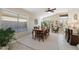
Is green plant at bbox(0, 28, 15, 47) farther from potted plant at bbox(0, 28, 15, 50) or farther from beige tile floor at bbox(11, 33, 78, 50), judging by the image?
beige tile floor at bbox(11, 33, 78, 50)

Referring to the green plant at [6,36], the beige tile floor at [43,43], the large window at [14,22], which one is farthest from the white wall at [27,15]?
the green plant at [6,36]

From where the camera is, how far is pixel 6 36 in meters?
2.33

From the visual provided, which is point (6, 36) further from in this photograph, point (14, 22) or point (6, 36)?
point (14, 22)

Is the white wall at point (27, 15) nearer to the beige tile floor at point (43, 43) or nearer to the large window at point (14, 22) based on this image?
the large window at point (14, 22)

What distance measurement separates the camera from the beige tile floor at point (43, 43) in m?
2.35

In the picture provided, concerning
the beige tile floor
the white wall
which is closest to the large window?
the white wall

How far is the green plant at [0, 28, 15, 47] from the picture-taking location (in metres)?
2.33

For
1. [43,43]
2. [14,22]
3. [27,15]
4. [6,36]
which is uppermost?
[27,15]

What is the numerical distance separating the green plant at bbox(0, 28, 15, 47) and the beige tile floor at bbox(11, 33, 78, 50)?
16 centimetres

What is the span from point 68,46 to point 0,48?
4.55 feet

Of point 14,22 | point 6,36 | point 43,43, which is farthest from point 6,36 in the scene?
point 43,43

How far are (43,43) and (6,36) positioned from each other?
764mm

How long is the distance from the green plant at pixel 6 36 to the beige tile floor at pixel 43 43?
0.16 m
